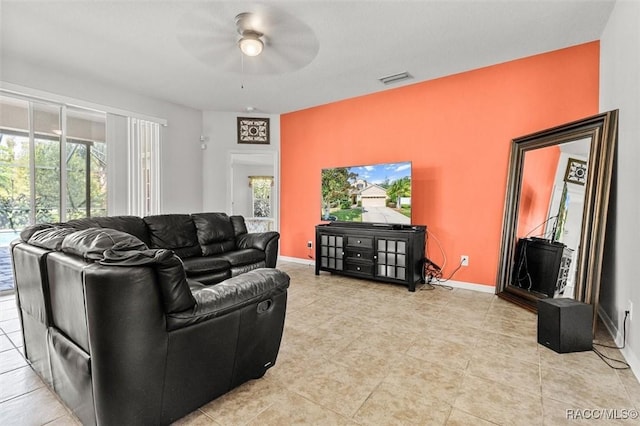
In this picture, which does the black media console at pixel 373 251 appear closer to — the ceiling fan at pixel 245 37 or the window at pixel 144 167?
the ceiling fan at pixel 245 37

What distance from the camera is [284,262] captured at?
535 cm

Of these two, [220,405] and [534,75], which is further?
[534,75]

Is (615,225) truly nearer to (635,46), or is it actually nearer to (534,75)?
(635,46)

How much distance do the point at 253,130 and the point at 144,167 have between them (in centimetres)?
186

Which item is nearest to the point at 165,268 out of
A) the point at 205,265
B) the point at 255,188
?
the point at 205,265

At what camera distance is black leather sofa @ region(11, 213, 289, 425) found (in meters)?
1.18

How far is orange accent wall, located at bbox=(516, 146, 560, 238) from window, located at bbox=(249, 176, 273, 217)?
4.17 metres

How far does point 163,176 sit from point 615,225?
17.6ft

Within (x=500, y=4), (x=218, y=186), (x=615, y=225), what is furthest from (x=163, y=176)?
(x=615, y=225)

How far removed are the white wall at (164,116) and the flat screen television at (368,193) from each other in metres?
2.38

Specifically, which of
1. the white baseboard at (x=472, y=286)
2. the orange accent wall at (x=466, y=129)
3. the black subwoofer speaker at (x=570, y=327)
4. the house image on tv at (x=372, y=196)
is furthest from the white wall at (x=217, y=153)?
the black subwoofer speaker at (x=570, y=327)

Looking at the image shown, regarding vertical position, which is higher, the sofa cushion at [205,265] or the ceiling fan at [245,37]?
the ceiling fan at [245,37]

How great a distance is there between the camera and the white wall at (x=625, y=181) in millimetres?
1956

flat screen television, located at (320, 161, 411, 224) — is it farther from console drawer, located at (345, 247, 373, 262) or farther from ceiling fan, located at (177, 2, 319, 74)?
ceiling fan, located at (177, 2, 319, 74)
